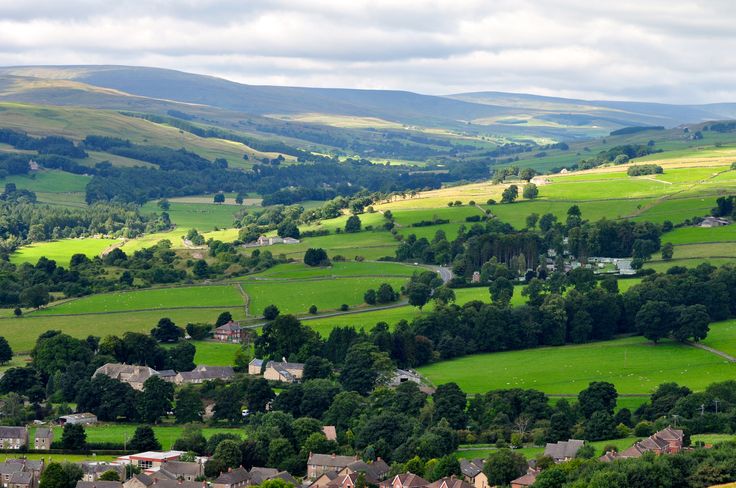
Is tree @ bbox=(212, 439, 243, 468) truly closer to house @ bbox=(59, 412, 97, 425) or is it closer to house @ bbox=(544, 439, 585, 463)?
house @ bbox=(59, 412, 97, 425)

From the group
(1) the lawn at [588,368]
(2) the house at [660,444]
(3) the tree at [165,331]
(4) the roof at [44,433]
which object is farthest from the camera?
(3) the tree at [165,331]

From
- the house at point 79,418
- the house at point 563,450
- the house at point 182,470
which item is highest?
the house at point 563,450

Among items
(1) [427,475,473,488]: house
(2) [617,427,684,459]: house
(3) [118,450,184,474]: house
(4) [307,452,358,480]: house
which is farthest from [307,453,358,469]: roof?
(2) [617,427,684,459]: house

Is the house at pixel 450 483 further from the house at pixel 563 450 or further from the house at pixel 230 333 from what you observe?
the house at pixel 230 333

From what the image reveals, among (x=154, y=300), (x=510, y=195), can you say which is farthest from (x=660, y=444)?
(x=510, y=195)

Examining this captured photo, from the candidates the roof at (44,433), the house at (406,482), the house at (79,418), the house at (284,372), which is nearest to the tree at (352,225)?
the house at (284,372)

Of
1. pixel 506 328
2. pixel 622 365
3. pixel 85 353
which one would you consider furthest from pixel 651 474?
pixel 85 353

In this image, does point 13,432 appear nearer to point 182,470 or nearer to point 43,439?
point 43,439
